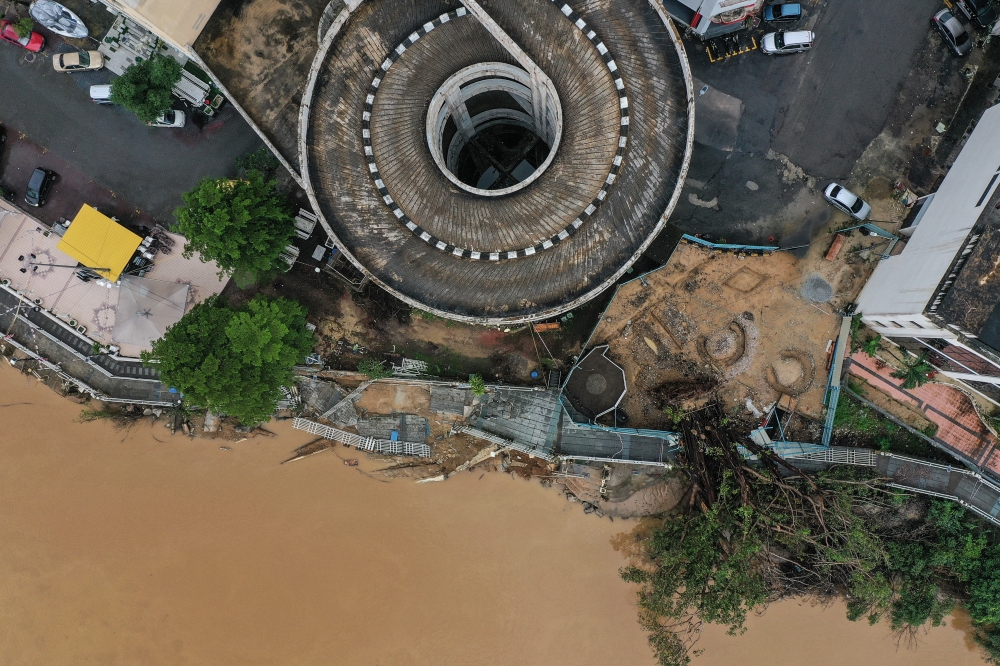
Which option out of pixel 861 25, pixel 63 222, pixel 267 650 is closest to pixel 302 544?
pixel 267 650

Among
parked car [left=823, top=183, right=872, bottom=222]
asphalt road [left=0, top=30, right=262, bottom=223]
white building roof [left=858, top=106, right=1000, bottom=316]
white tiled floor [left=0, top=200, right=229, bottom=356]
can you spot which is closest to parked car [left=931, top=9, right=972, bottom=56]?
white building roof [left=858, top=106, right=1000, bottom=316]

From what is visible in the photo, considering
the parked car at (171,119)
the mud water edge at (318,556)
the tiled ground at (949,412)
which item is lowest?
the mud water edge at (318,556)

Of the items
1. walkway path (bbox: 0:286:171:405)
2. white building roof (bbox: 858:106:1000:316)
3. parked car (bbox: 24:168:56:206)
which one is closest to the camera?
white building roof (bbox: 858:106:1000:316)

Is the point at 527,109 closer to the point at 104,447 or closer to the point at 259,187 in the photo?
the point at 259,187

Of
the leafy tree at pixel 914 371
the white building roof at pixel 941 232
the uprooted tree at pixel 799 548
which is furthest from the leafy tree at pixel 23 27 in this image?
the leafy tree at pixel 914 371

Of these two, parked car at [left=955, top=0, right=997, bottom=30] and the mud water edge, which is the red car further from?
parked car at [left=955, top=0, right=997, bottom=30]

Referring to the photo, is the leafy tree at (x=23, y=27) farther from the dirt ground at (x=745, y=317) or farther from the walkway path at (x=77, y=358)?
the dirt ground at (x=745, y=317)

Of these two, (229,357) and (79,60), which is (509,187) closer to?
(229,357)
